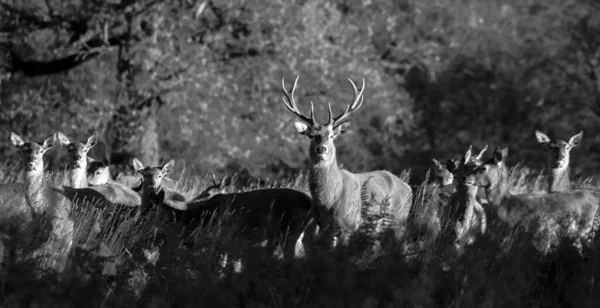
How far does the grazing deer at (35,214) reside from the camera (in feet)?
26.1

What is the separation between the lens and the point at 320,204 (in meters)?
9.82

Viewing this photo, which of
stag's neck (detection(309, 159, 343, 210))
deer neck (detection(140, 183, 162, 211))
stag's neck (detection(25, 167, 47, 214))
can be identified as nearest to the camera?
stag's neck (detection(309, 159, 343, 210))

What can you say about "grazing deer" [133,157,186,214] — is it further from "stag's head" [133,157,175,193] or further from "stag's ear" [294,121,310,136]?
"stag's ear" [294,121,310,136]

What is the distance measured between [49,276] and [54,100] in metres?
13.6

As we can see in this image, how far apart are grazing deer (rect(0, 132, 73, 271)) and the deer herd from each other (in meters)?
0.01

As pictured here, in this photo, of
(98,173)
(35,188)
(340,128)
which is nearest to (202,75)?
(98,173)

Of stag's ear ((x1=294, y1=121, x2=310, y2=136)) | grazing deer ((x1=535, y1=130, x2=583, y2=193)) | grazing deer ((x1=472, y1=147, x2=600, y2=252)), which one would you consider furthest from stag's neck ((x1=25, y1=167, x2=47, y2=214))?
grazing deer ((x1=535, y1=130, x2=583, y2=193))

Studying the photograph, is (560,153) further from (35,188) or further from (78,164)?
(35,188)

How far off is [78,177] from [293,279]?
17.5 ft

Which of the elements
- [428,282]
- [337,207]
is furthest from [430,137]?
[428,282]

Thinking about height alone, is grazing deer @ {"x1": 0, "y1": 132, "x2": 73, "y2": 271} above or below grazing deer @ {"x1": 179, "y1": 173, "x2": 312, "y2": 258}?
below

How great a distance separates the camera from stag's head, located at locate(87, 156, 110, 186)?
1314cm

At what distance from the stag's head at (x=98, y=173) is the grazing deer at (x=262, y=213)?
92.8 inches

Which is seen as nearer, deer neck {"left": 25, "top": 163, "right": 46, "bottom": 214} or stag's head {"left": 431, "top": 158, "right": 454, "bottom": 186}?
deer neck {"left": 25, "top": 163, "right": 46, "bottom": 214}
